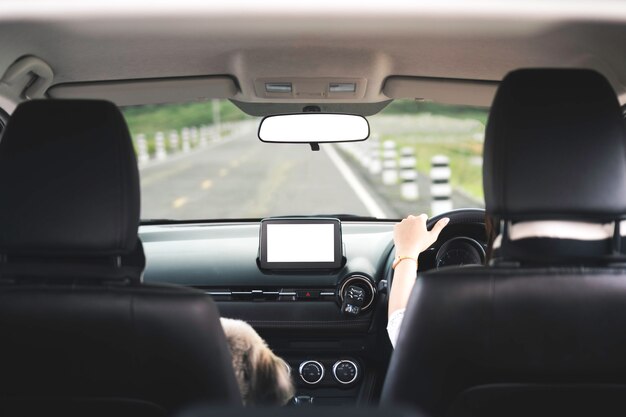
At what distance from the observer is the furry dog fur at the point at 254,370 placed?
8.59ft

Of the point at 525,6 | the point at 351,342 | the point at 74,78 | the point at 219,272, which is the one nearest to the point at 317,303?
the point at 351,342

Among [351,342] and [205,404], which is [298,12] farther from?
[351,342]

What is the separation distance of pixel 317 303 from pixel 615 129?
2.54 metres

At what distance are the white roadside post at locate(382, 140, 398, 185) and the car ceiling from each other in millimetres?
10453

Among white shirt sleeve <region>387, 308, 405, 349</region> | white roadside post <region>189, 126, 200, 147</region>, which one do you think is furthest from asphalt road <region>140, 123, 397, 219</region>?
white roadside post <region>189, 126, 200, 147</region>

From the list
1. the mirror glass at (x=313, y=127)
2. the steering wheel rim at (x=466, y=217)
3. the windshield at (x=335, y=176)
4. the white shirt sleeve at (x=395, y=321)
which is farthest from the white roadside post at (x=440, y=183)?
the white shirt sleeve at (x=395, y=321)

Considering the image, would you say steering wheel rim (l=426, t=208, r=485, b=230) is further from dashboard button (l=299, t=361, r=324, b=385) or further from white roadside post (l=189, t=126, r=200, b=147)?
white roadside post (l=189, t=126, r=200, b=147)

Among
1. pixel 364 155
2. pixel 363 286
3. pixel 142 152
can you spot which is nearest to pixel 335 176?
pixel 364 155

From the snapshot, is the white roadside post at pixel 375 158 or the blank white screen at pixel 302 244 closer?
the blank white screen at pixel 302 244

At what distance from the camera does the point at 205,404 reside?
2453mm

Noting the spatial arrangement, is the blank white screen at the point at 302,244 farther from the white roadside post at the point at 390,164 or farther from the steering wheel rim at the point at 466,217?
the white roadside post at the point at 390,164

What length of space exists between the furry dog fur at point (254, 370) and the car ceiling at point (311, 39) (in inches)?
41.8

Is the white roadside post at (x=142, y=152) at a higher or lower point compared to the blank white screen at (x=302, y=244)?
higher

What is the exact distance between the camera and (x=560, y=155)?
2.40 metres
